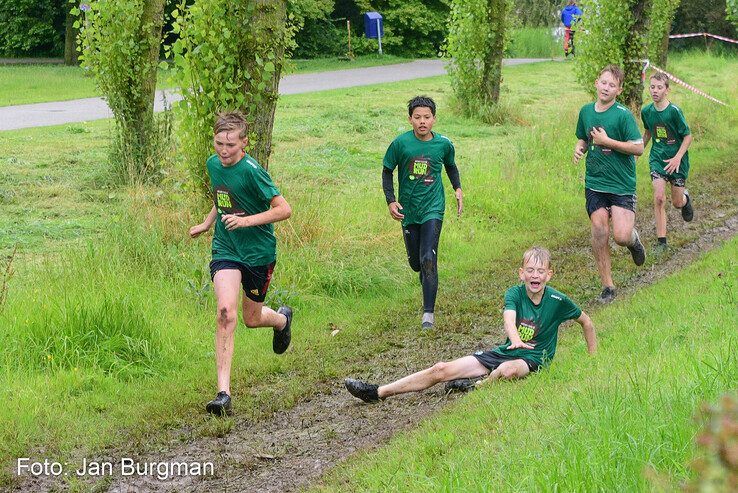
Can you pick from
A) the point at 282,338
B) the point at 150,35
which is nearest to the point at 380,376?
the point at 282,338

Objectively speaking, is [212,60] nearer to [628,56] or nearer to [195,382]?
[195,382]

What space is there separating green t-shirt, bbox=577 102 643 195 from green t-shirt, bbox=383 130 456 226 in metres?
1.57

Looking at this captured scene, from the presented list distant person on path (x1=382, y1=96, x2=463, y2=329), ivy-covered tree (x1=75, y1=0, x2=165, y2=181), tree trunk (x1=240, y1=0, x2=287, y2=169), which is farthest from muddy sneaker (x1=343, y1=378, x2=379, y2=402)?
ivy-covered tree (x1=75, y1=0, x2=165, y2=181)

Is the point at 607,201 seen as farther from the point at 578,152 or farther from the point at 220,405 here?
the point at 220,405

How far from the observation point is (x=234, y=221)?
685 centimetres

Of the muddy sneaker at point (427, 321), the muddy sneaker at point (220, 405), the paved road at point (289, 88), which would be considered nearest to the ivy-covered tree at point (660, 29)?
the paved road at point (289, 88)

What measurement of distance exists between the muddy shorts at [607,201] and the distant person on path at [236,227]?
153 inches

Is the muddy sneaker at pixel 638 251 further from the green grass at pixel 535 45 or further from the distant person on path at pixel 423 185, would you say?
the green grass at pixel 535 45

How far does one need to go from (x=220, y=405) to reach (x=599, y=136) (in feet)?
15.6

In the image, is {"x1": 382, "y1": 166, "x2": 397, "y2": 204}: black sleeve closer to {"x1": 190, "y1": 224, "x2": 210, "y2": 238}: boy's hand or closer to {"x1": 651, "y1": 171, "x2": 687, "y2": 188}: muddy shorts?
{"x1": 190, "y1": 224, "x2": 210, "y2": 238}: boy's hand

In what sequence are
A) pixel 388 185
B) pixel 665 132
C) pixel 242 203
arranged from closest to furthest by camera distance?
pixel 242 203 < pixel 388 185 < pixel 665 132

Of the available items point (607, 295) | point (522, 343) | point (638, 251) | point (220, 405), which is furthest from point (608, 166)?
point (220, 405)

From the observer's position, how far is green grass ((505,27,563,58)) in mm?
45125

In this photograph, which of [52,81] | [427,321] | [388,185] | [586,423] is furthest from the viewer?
[52,81]
